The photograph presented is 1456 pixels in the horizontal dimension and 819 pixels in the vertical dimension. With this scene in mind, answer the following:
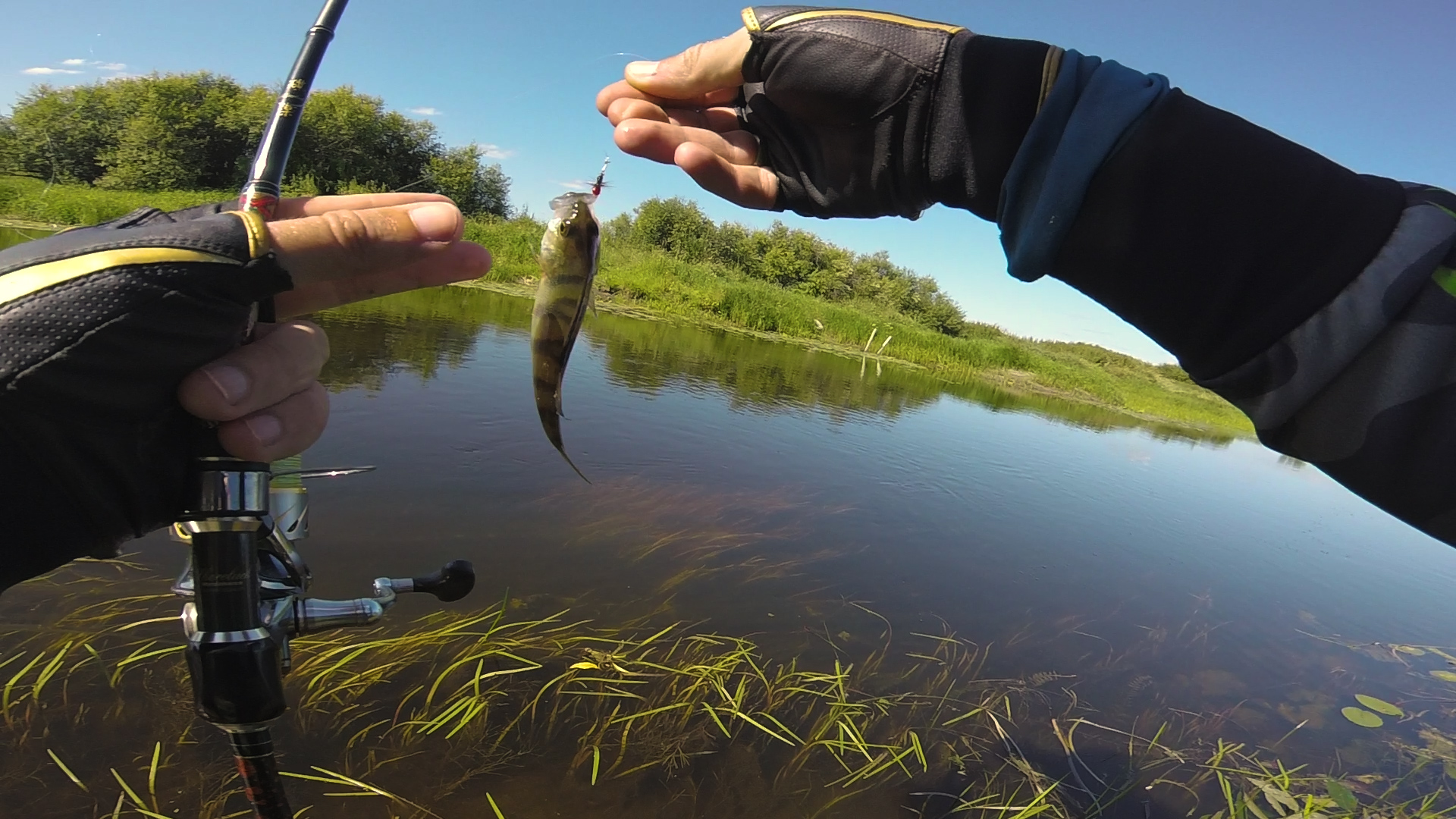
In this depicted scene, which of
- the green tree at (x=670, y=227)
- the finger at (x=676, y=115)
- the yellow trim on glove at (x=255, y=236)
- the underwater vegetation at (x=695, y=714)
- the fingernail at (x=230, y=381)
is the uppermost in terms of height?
the green tree at (x=670, y=227)

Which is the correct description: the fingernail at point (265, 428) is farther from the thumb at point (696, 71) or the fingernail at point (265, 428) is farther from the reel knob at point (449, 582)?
the thumb at point (696, 71)

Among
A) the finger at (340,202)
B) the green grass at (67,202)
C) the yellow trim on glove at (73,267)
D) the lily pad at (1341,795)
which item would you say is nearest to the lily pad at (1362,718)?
the lily pad at (1341,795)

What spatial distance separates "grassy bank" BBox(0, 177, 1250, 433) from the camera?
17.4 m

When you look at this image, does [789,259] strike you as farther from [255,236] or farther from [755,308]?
[255,236]

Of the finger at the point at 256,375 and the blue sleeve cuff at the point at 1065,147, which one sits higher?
the blue sleeve cuff at the point at 1065,147

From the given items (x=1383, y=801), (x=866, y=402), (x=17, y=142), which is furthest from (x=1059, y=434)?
(x=17, y=142)

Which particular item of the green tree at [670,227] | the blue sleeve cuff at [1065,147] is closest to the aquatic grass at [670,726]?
the blue sleeve cuff at [1065,147]

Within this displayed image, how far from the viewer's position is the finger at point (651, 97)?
1.71 m

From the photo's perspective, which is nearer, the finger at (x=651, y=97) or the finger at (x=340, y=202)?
the finger at (x=340, y=202)

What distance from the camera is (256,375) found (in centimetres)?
117

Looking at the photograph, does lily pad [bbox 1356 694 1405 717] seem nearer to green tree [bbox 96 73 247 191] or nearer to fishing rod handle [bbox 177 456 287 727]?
fishing rod handle [bbox 177 456 287 727]

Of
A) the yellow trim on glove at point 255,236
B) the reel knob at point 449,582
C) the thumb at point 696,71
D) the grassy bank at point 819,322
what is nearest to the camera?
the yellow trim on glove at point 255,236

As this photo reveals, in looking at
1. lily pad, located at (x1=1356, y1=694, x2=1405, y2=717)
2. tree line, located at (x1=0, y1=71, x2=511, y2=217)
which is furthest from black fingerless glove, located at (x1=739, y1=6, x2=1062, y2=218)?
tree line, located at (x1=0, y1=71, x2=511, y2=217)

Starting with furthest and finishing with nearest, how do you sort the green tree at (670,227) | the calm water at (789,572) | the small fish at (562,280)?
the green tree at (670,227) → the calm water at (789,572) → the small fish at (562,280)
